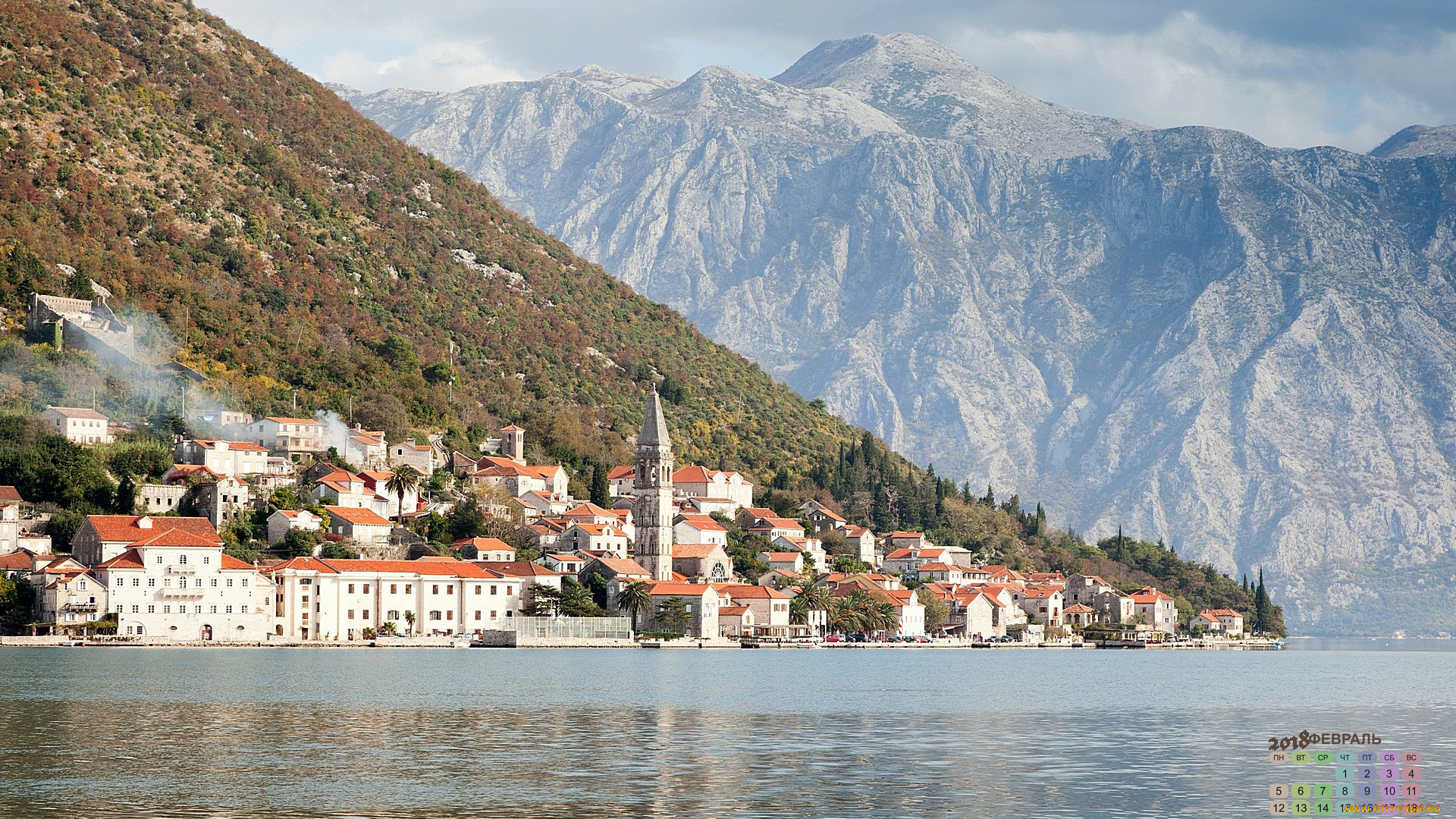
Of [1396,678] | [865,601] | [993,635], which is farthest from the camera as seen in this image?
[993,635]

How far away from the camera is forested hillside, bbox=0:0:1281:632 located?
127938mm

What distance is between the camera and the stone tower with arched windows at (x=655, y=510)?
4946 inches

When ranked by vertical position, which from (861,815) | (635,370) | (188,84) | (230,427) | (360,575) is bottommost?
(861,815)

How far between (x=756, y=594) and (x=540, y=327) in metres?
49.7

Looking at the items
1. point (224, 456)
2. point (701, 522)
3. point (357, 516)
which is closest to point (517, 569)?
point (357, 516)

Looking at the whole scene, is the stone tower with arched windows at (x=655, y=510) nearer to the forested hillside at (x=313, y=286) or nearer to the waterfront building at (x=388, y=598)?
the waterfront building at (x=388, y=598)

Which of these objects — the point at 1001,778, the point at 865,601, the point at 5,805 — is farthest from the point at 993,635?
the point at 5,805

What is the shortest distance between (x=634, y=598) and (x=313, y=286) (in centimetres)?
4563

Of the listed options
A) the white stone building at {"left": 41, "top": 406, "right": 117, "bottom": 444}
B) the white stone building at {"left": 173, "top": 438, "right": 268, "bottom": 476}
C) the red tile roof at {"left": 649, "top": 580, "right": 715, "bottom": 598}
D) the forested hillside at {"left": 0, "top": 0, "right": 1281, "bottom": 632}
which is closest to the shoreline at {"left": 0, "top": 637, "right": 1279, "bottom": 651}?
the red tile roof at {"left": 649, "top": 580, "right": 715, "bottom": 598}

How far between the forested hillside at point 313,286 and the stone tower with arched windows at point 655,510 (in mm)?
16679

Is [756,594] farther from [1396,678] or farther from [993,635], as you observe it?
[1396,678]

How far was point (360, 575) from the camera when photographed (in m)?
105
